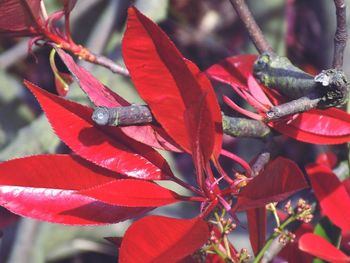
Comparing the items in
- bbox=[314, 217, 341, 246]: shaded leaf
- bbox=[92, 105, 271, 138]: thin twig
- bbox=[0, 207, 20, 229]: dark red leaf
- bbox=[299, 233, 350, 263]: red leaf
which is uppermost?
bbox=[92, 105, 271, 138]: thin twig

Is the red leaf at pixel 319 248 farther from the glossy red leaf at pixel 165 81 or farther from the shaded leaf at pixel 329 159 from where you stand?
the shaded leaf at pixel 329 159

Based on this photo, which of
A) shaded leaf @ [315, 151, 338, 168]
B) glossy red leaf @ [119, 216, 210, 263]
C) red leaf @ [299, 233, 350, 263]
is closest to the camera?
glossy red leaf @ [119, 216, 210, 263]

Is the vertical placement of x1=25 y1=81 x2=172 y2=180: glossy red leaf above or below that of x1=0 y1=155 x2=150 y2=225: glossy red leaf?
above

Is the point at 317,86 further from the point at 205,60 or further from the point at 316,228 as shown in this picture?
the point at 205,60

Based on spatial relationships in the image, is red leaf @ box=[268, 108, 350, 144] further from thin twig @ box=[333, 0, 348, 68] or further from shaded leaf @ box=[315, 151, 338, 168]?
shaded leaf @ box=[315, 151, 338, 168]

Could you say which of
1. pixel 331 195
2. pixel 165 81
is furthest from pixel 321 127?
pixel 165 81

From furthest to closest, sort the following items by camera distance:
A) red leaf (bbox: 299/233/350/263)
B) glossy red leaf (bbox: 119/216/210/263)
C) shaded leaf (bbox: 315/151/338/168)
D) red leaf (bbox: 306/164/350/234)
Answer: shaded leaf (bbox: 315/151/338/168), red leaf (bbox: 306/164/350/234), red leaf (bbox: 299/233/350/263), glossy red leaf (bbox: 119/216/210/263)

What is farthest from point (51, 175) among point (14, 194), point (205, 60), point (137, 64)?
point (205, 60)

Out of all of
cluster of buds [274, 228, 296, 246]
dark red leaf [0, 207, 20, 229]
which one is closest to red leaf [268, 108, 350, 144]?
cluster of buds [274, 228, 296, 246]

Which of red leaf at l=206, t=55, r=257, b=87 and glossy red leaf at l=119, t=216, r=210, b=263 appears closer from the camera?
glossy red leaf at l=119, t=216, r=210, b=263

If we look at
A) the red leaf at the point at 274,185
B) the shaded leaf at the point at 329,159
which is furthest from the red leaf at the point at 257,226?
A: the shaded leaf at the point at 329,159
